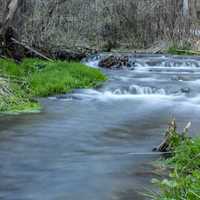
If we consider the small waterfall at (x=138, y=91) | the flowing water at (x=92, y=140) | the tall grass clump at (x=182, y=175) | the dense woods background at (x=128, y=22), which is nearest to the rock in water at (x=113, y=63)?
the dense woods background at (x=128, y=22)

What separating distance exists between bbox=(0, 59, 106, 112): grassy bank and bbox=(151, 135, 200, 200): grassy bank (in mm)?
4824

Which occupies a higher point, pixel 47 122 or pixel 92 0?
pixel 92 0

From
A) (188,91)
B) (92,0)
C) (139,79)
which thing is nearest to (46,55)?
(139,79)

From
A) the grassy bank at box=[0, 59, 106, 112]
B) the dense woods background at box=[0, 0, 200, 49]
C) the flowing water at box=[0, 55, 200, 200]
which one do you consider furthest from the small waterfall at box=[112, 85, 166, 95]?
the dense woods background at box=[0, 0, 200, 49]

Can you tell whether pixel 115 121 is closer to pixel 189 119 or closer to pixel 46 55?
pixel 189 119

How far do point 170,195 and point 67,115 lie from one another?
6276mm

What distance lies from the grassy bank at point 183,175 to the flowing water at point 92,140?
0.37 metres

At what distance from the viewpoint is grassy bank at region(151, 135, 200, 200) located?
186 inches

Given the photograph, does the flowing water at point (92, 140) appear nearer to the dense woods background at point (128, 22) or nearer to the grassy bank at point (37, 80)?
the grassy bank at point (37, 80)

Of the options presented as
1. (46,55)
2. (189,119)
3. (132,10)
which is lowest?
(189,119)

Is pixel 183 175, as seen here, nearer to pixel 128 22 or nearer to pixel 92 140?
pixel 92 140

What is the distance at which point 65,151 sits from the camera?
7.78 meters

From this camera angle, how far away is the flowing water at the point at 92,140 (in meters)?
6.09

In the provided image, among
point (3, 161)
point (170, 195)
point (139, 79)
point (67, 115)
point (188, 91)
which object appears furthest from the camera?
point (139, 79)
